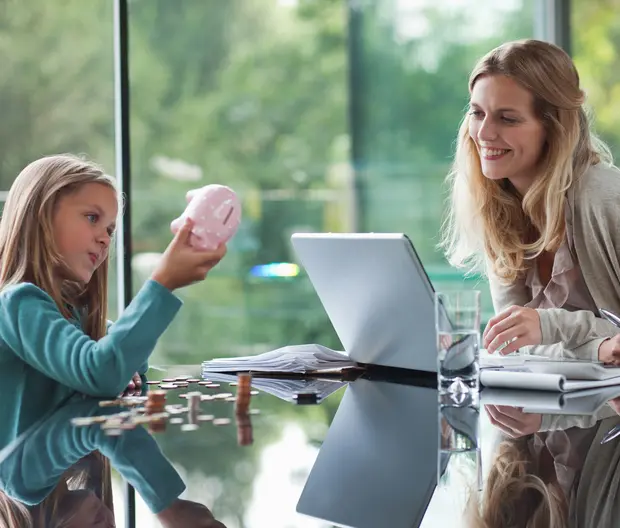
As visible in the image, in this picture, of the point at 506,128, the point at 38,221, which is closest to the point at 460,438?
the point at 38,221

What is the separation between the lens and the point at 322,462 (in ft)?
3.89

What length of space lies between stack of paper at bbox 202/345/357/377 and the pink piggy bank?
0.48 m

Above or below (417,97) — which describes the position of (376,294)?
below

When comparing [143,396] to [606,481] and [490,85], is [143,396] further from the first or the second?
[490,85]

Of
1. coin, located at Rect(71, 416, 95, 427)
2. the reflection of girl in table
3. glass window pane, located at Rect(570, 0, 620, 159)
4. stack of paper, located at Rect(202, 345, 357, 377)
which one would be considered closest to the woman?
stack of paper, located at Rect(202, 345, 357, 377)

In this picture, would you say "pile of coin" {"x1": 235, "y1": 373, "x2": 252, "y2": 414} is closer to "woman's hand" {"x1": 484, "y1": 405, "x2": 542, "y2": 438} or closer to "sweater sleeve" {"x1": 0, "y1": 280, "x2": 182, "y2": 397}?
"sweater sleeve" {"x1": 0, "y1": 280, "x2": 182, "y2": 397}

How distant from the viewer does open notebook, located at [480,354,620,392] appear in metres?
1.60

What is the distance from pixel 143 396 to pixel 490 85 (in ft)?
3.54

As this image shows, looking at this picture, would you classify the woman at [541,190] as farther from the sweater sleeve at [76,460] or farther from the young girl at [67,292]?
the sweater sleeve at [76,460]

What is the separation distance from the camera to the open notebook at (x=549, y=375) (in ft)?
5.24

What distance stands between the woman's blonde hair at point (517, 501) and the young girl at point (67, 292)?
0.63 meters

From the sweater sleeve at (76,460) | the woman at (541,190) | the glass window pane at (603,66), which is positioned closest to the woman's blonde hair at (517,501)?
the sweater sleeve at (76,460)

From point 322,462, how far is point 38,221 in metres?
0.76

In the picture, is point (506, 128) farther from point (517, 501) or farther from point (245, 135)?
point (245, 135)
